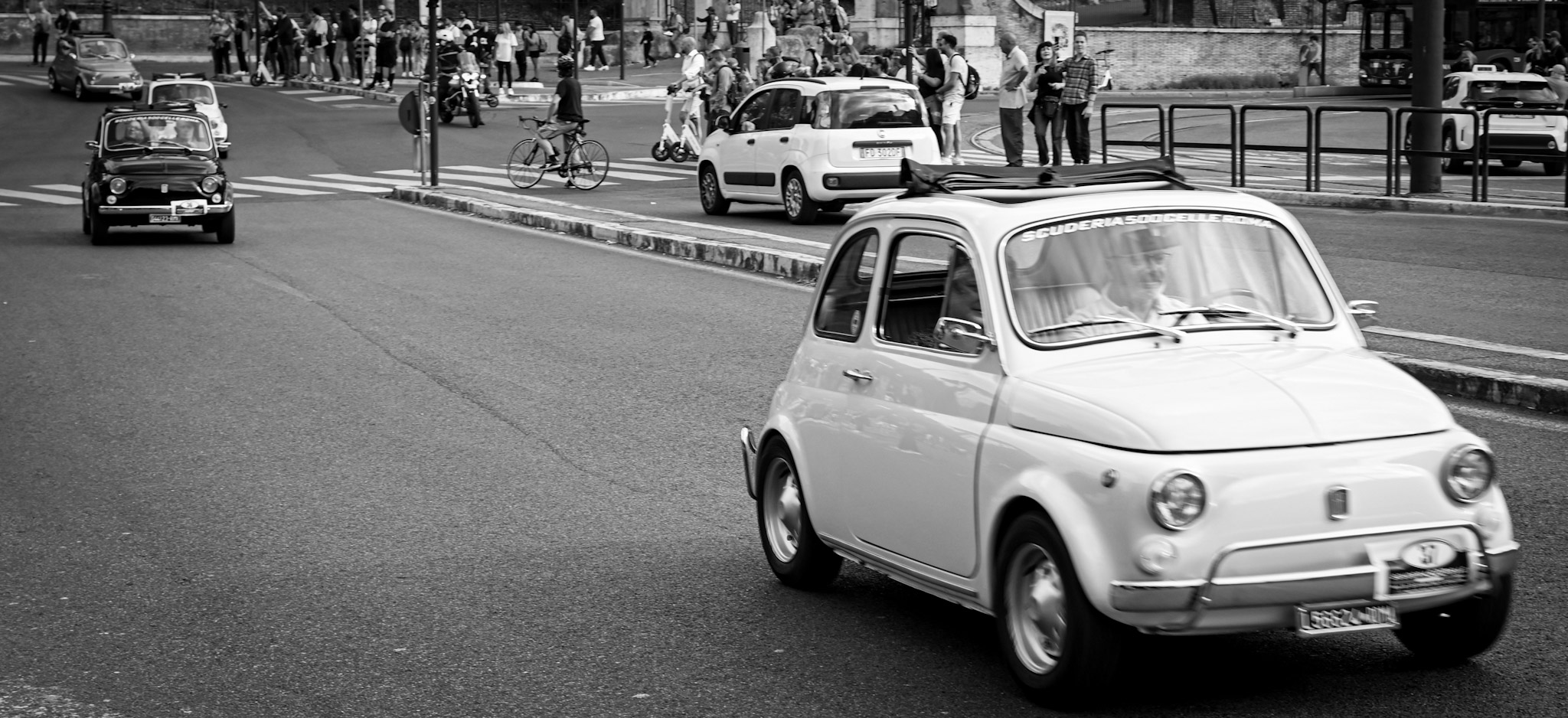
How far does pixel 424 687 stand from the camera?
5297 mm

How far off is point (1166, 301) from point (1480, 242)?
1251 cm

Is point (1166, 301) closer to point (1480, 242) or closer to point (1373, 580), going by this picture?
point (1373, 580)

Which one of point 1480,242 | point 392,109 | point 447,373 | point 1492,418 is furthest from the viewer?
point 392,109

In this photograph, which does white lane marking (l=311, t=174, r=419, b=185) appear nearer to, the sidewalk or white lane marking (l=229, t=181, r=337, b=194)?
white lane marking (l=229, t=181, r=337, b=194)

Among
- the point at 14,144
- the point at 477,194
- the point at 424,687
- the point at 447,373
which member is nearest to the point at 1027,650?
the point at 424,687

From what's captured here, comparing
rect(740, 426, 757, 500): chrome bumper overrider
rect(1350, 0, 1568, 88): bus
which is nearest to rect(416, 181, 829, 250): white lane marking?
rect(740, 426, 757, 500): chrome bumper overrider

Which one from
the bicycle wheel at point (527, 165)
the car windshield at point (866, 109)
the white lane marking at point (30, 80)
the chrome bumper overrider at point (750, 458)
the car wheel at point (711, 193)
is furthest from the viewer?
the white lane marking at point (30, 80)

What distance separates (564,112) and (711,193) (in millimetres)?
5354

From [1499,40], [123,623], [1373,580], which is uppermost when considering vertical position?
[1499,40]

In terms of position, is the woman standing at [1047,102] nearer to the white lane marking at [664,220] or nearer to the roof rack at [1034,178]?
the white lane marking at [664,220]

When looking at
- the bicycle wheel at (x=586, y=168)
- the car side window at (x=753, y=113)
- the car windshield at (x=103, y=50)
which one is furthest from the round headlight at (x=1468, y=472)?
the car windshield at (x=103, y=50)

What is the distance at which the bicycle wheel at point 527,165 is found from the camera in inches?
1109

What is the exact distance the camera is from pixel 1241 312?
5402 mm

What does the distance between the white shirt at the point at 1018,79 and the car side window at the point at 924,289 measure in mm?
18907
